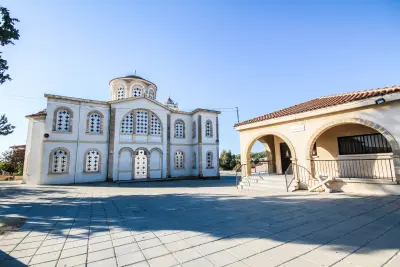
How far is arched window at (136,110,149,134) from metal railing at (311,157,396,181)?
14.8 metres

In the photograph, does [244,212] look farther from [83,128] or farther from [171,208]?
[83,128]

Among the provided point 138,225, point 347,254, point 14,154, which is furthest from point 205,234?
point 14,154

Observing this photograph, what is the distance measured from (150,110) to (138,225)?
51.2ft

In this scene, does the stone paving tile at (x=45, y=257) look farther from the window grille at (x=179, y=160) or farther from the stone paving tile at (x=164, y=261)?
the window grille at (x=179, y=160)

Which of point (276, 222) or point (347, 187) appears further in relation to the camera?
point (347, 187)

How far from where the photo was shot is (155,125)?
1938 cm

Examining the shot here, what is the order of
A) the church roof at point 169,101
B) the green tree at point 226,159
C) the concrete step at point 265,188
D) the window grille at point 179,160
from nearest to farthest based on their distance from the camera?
the concrete step at point 265,188 → the window grille at point 179,160 → the green tree at point 226,159 → the church roof at point 169,101

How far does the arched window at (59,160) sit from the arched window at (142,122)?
242 inches

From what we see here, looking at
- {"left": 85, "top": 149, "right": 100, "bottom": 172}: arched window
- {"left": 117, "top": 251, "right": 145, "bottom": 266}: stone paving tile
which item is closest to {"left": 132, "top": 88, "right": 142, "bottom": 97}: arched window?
{"left": 85, "top": 149, "right": 100, "bottom": 172}: arched window

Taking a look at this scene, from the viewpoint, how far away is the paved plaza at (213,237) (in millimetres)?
2824

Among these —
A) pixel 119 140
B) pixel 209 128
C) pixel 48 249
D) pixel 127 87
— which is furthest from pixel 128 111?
pixel 48 249

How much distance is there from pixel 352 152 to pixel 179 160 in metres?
15.0

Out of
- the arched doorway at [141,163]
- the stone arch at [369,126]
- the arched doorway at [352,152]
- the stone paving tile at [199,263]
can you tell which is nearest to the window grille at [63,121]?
the arched doorway at [141,163]

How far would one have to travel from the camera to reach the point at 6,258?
2.99 metres
